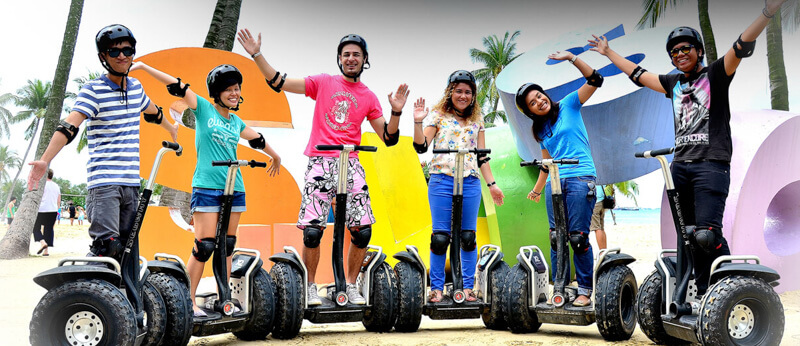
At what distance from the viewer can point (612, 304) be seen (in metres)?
4.18

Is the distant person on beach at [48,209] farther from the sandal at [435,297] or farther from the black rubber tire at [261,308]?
the sandal at [435,297]

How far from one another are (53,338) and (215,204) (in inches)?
49.9

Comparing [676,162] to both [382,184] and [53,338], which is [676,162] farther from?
[382,184]

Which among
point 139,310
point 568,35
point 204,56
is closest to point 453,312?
point 139,310

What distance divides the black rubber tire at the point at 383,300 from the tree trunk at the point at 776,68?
12.5m

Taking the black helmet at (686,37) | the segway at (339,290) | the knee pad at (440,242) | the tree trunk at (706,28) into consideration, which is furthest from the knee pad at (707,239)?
the tree trunk at (706,28)

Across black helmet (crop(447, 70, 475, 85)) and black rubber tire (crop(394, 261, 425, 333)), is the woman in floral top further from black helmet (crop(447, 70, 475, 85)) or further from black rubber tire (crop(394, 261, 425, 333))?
black rubber tire (crop(394, 261, 425, 333))

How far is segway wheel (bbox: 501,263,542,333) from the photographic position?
458 centimetres

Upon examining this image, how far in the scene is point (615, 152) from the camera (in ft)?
25.3

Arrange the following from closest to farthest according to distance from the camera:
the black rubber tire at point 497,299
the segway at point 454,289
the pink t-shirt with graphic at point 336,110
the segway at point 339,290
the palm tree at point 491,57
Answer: the segway at point 339,290 < the pink t-shirt with graphic at point 336,110 < the segway at point 454,289 < the black rubber tire at point 497,299 < the palm tree at point 491,57

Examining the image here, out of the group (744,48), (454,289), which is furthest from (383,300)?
(744,48)

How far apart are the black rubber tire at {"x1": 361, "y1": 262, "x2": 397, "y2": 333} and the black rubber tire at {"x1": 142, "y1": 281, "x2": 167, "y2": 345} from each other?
57.6 inches

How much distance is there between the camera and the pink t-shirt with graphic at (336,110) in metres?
4.50

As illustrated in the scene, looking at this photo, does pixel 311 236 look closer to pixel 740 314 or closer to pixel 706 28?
pixel 740 314
